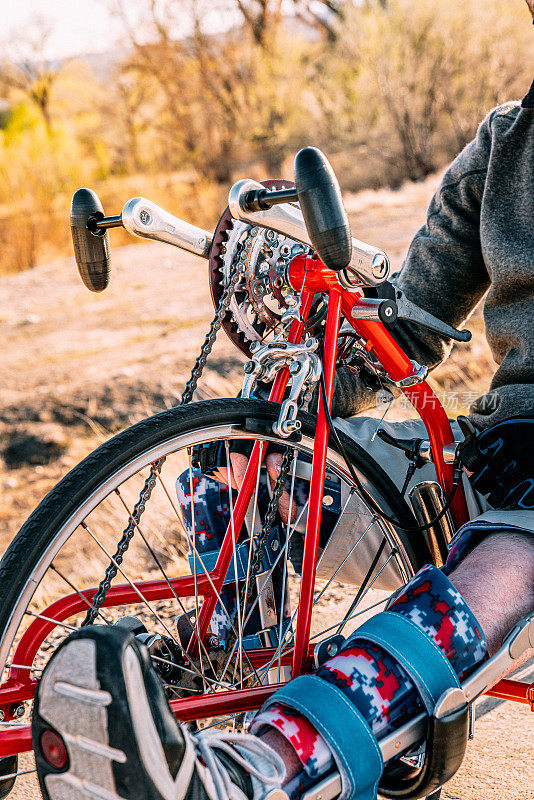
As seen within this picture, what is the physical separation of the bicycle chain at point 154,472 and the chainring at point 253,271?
2 cm

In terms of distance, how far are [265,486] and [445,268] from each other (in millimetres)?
673

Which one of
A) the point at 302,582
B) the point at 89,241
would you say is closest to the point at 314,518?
the point at 302,582

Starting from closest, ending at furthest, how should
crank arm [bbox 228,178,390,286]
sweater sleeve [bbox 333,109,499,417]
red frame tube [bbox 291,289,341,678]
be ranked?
crank arm [bbox 228,178,390,286]
red frame tube [bbox 291,289,341,678]
sweater sleeve [bbox 333,109,499,417]

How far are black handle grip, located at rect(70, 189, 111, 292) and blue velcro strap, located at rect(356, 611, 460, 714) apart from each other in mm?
732

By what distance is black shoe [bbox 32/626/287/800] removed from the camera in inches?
34.6

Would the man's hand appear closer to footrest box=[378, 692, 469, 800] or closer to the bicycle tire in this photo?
the bicycle tire

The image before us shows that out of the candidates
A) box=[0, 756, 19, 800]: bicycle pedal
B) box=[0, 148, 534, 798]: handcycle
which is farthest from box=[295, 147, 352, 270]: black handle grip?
box=[0, 756, 19, 800]: bicycle pedal

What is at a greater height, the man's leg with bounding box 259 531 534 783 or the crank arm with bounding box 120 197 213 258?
the crank arm with bounding box 120 197 213 258

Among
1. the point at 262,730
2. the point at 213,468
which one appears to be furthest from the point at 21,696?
the point at 213,468

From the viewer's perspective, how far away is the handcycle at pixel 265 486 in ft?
3.58

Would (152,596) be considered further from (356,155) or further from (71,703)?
(356,155)

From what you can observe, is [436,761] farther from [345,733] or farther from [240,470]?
[240,470]

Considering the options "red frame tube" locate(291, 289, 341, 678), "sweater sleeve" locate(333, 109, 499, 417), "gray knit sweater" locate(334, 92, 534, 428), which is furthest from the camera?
"sweater sleeve" locate(333, 109, 499, 417)

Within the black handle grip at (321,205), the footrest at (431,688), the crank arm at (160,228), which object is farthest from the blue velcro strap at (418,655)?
the crank arm at (160,228)
